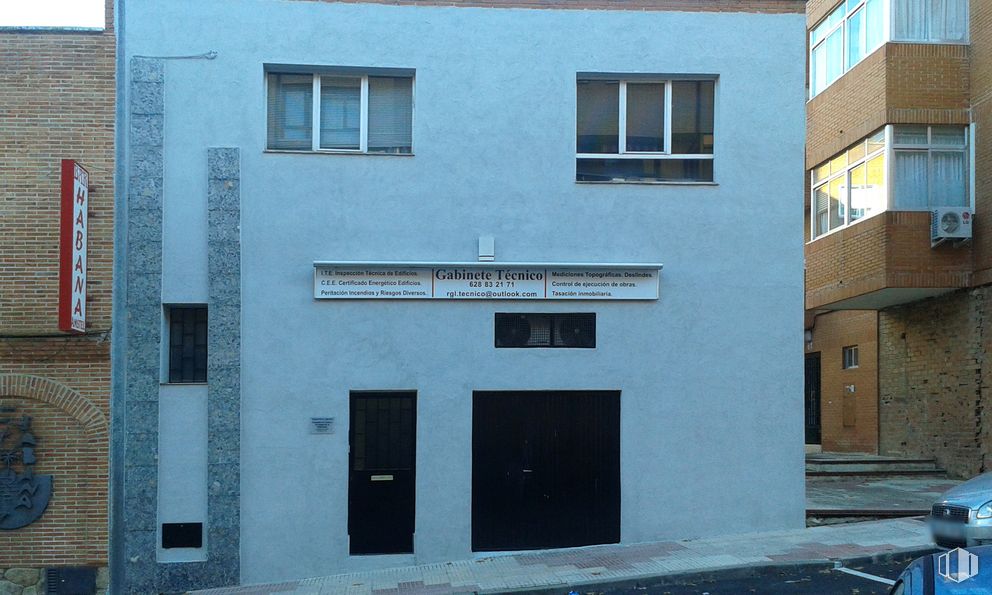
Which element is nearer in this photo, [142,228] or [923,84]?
[142,228]

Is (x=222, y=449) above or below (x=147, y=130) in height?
below

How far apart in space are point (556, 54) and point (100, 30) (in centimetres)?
571

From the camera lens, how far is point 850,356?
72.8 feet

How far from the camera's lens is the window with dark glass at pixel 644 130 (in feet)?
42.8

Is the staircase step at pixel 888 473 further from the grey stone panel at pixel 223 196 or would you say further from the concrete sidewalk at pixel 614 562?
the grey stone panel at pixel 223 196

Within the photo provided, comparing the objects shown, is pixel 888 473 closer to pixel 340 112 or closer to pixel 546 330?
pixel 546 330

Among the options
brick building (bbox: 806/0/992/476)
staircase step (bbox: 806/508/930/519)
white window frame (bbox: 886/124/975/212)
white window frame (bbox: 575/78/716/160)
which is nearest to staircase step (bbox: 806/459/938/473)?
brick building (bbox: 806/0/992/476)

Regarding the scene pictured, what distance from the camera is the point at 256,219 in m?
12.5

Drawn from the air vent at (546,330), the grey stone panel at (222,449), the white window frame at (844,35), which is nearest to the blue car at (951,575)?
the air vent at (546,330)

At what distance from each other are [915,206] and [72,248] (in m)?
13.6

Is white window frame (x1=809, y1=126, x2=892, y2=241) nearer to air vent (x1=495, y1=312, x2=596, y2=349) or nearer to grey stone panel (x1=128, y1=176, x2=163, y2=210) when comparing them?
air vent (x1=495, y1=312, x2=596, y2=349)

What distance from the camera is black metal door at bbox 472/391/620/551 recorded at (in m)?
12.6

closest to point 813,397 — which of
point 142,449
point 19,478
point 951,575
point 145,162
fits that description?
point 142,449

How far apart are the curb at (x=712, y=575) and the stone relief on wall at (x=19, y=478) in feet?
19.1
